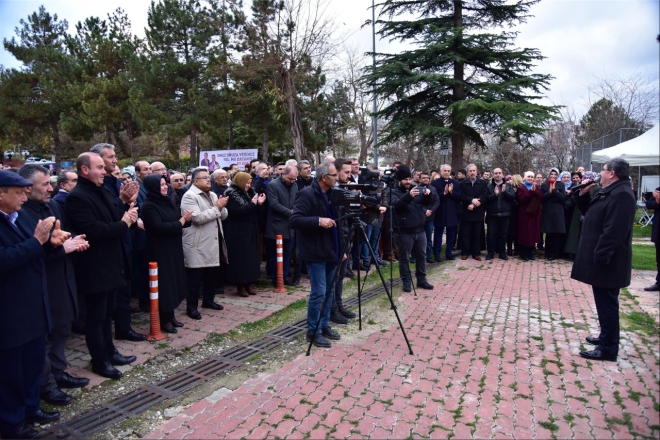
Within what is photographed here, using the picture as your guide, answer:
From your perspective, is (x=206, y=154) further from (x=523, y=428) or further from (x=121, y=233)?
(x=523, y=428)

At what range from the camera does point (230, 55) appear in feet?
74.1

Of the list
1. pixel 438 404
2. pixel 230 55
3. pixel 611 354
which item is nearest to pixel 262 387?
pixel 438 404

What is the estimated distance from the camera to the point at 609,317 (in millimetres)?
4492

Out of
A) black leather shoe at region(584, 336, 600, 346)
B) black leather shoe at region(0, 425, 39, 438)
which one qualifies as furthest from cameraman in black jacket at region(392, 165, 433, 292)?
black leather shoe at region(0, 425, 39, 438)

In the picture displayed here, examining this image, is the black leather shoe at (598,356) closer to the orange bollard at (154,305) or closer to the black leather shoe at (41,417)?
the orange bollard at (154,305)

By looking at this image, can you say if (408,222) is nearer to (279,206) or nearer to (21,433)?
(279,206)

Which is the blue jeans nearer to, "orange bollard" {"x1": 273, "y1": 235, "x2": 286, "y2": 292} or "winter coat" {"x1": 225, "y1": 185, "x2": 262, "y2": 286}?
"winter coat" {"x1": 225, "y1": 185, "x2": 262, "y2": 286}

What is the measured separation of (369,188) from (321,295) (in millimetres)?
1358

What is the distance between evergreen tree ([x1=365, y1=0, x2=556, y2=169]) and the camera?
16.0 m

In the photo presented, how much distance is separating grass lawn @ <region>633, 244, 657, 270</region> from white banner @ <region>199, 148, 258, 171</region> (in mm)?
12701

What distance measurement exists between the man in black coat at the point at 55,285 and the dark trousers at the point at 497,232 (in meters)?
8.43

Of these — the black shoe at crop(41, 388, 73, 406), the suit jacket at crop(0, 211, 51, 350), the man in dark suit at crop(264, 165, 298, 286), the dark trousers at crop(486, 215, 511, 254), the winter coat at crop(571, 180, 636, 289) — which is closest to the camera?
the suit jacket at crop(0, 211, 51, 350)

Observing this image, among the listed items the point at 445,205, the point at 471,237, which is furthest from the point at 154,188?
the point at 471,237

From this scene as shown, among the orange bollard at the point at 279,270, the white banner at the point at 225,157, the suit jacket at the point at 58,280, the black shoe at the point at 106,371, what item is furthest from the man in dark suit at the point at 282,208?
the white banner at the point at 225,157
